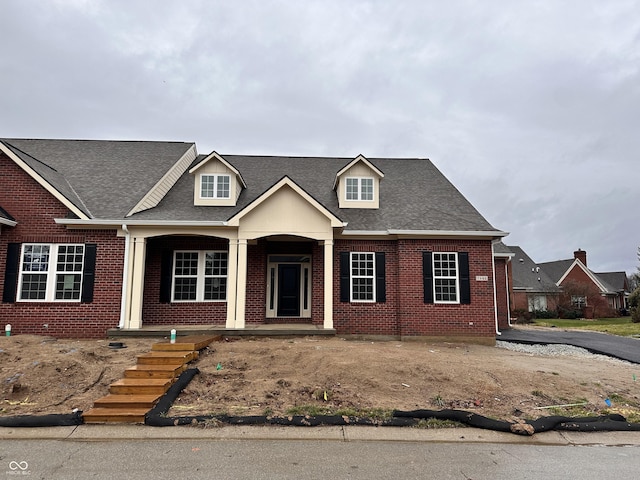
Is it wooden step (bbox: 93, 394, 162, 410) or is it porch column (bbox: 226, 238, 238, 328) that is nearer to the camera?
wooden step (bbox: 93, 394, 162, 410)

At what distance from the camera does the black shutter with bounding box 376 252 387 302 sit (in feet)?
41.8

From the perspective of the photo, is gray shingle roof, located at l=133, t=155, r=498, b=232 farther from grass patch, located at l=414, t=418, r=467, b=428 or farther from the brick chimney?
the brick chimney

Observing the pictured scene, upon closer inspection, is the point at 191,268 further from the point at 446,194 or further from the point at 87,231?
the point at 446,194

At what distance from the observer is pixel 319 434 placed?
520cm

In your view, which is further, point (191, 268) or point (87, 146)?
point (87, 146)

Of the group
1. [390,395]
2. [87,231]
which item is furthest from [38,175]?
[390,395]

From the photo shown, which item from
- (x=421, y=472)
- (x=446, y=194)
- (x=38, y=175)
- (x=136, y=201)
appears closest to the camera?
(x=421, y=472)

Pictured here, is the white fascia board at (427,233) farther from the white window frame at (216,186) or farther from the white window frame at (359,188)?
the white window frame at (216,186)

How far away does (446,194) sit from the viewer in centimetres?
1529

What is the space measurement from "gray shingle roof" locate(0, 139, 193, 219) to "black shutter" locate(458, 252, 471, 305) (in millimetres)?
10689

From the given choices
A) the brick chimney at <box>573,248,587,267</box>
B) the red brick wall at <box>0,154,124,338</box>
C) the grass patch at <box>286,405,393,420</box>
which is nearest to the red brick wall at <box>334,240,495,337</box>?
the grass patch at <box>286,405,393,420</box>

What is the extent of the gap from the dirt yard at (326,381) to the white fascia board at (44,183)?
3.88 meters

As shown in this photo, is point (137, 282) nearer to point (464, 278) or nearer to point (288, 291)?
point (288, 291)

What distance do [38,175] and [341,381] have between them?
10.8m
